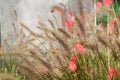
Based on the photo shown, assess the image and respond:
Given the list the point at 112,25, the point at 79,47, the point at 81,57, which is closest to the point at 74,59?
the point at 79,47

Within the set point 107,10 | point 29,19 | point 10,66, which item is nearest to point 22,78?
point 10,66

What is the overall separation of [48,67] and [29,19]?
2.91 m

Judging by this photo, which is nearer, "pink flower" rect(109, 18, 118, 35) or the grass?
the grass

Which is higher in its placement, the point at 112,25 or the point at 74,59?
the point at 112,25

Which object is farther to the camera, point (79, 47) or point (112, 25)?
point (112, 25)

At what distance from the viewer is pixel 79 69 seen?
→ 3311 millimetres

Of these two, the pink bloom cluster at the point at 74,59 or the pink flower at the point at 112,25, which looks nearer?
the pink bloom cluster at the point at 74,59

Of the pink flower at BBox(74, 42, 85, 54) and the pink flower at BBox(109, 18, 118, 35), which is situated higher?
the pink flower at BBox(109, 18, 118, 35)

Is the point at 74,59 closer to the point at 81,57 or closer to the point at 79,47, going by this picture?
the point at 79,47

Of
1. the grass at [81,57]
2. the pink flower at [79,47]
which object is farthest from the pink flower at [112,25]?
the pink flower at [79,47]

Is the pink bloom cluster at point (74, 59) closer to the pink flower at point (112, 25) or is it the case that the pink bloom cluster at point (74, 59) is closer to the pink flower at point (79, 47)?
the pink flower at point (79, 47)

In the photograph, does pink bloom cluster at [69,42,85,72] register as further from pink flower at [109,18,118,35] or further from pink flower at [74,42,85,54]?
pink flower at [109,18,118,35]

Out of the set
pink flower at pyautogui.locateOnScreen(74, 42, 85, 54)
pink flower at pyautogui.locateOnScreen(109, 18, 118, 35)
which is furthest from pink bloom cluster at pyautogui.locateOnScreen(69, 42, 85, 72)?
pink flower at pyautogui.locateOnScreen(109, 18, 118, 35)

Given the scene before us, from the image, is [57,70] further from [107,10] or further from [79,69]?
[107,10]
